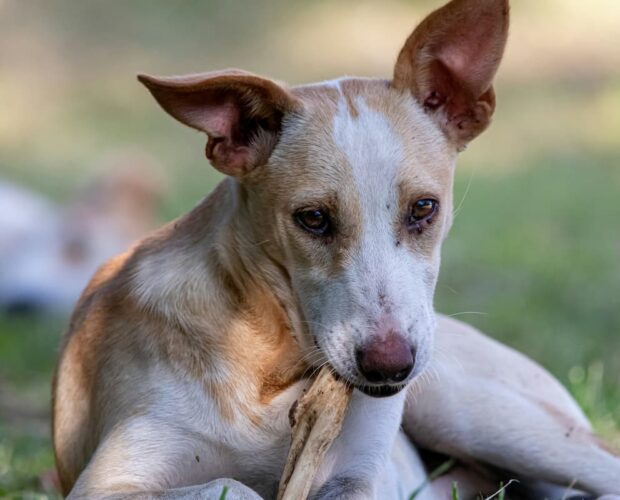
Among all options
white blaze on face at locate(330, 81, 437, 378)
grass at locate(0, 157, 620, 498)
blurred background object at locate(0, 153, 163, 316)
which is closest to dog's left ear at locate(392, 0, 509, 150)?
white blaze on face at locate(330, 81, 437, 378)

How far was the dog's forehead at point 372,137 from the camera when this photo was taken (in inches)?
150

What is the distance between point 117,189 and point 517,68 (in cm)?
778

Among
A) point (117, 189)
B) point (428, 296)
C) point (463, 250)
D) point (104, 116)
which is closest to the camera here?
point (428, 296)

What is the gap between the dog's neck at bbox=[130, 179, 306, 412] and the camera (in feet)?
13.2

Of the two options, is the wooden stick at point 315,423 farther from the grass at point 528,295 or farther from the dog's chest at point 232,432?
the grass at point 528,295

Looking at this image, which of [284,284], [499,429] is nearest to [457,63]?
[284,284]

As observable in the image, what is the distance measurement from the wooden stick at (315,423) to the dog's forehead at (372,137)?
623 mm

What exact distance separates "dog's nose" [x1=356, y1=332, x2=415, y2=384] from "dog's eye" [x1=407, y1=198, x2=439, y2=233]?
0.44 m

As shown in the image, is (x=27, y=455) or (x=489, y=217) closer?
(x=27, y=455)

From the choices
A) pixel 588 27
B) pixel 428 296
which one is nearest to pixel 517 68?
pixel 588 27

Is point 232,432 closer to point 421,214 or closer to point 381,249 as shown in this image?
point 381,249

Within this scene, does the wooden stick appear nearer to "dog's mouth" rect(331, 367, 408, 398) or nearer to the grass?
"dog's mouth" rect(331, 367, 408, 398)

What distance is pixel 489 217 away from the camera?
12.2 meters

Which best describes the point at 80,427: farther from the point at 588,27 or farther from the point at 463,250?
the point at 588,27
